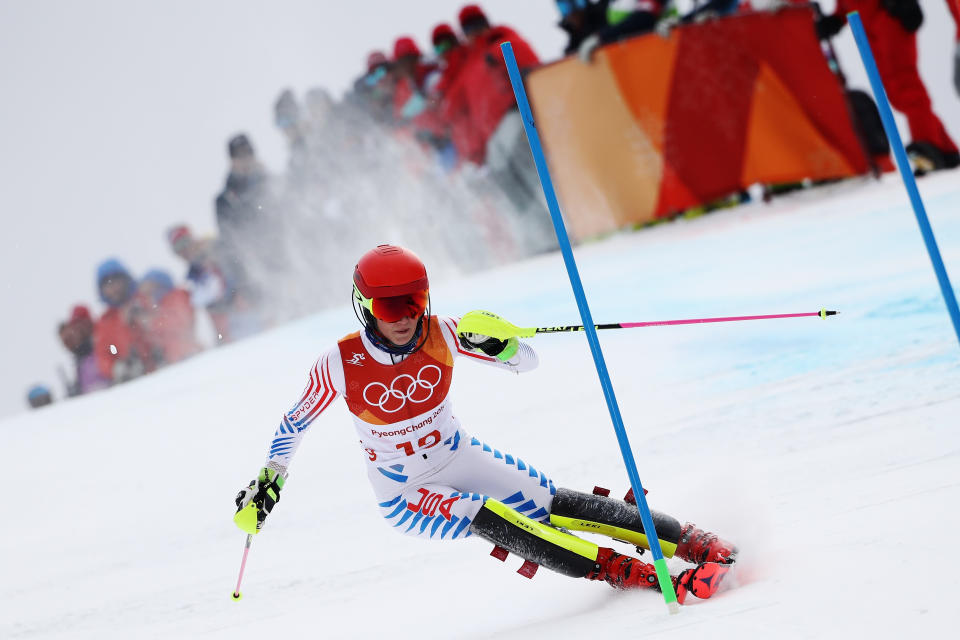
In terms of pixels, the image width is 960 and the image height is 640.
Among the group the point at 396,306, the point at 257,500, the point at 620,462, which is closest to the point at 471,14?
the point at 620,462

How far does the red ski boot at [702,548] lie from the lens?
2.90m

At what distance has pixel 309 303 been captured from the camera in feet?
34.7

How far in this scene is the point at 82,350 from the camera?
10.2 meters

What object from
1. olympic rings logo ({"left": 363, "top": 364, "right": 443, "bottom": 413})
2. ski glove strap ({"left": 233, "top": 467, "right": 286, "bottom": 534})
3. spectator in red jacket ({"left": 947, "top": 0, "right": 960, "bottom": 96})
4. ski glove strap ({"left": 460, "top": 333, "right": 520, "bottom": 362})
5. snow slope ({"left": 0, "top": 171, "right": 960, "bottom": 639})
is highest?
spectator in red jacket ({"left": 947, "top": 0, "right": 960, "bottom": 96})

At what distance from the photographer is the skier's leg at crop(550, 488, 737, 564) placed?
294cm

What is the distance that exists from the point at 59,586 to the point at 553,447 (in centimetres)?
275

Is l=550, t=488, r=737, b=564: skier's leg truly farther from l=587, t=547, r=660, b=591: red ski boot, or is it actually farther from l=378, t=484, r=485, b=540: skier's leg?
l=378, t=484, r=485, b=540: skier's leg

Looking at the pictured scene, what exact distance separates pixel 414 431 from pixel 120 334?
7545mm

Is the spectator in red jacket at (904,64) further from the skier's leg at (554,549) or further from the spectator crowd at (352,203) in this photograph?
the skier's leg at (554,549)

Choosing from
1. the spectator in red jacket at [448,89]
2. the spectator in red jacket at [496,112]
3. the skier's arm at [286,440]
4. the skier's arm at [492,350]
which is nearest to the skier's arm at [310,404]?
the skier's arm at [286,440]

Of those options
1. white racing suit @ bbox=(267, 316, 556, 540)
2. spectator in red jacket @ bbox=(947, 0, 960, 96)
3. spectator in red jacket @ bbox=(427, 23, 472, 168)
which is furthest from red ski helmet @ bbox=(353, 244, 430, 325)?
spectator in red jacket @ bbox=(947, 0, 960, 96)

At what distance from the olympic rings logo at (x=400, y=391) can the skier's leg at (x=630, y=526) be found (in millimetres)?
626

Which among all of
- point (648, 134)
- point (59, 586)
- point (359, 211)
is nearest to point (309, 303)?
point (359, 211)

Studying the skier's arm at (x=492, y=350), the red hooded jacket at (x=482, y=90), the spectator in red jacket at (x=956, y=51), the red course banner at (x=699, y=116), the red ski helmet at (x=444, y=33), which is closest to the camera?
the skier's arm at (x=492, y=350)
